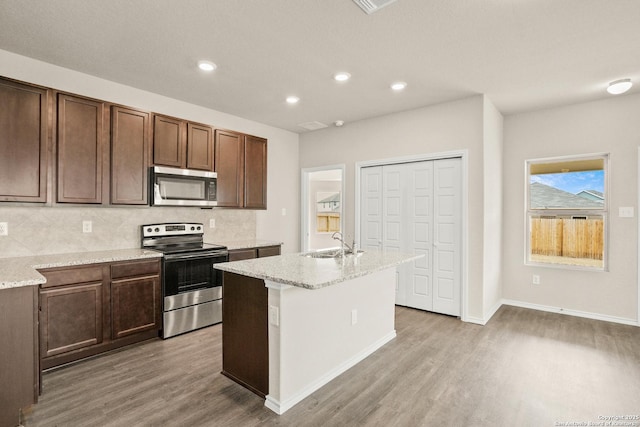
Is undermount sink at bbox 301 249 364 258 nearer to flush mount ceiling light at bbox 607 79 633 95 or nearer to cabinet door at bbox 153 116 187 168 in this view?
cabinet door at bbox 153 116 187 168

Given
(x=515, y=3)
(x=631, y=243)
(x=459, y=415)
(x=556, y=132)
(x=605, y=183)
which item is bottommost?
(x=459, y=415)

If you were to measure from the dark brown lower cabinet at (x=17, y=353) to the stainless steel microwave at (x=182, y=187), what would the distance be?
1.63 metres

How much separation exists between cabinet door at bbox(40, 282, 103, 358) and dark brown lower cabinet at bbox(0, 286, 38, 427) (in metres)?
0.64

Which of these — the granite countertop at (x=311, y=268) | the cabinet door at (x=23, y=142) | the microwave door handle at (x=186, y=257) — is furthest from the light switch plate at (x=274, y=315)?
the cabinet door at (x=23, y=142)

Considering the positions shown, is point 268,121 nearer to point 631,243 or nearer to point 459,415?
point 459,415

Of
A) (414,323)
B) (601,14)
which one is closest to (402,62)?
(601,14)

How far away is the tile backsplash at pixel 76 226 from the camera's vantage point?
9.55 ft

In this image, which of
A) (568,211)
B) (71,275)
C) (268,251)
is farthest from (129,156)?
(568,211)

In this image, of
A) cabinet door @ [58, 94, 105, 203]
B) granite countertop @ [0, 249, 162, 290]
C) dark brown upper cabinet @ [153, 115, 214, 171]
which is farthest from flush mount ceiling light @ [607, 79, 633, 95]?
cabinet door @ [58, 94, 105, 203]

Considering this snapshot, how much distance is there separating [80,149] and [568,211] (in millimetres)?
5734

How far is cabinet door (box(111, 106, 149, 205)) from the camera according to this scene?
3229 mm

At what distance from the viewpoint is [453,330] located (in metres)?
3.67

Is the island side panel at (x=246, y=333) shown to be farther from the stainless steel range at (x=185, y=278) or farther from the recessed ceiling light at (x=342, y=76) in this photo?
the recessed ceiling light at (x=342, y=76)

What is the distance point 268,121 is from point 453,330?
3870 mm
